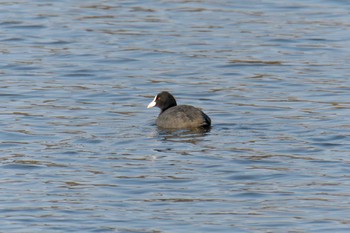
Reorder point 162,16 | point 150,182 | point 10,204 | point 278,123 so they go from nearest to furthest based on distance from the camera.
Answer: point 10,204, point 150,182, point 278,123, point 162,16

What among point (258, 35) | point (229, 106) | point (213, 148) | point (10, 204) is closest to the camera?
point (10, 204)

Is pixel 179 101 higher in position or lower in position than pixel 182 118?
lower

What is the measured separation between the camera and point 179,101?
18453mm

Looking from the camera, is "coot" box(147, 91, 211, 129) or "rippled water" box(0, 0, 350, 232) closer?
"rippled water" box(0, 0, 350, 232)

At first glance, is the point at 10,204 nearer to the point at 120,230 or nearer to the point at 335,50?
the point at 120,230

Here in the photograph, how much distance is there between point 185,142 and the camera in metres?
15.2

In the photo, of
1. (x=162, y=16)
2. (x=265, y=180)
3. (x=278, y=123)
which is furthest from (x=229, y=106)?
(x=162, y=16)

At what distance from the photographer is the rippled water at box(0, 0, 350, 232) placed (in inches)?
463

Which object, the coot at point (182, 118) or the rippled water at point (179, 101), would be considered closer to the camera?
the rippled water at point (179, 101)

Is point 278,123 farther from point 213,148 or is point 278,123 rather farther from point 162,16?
point 162,16

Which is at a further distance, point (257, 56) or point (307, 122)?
point (257, 56)

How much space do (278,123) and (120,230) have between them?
5670 millimetres

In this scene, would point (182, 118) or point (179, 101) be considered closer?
point (182, 118)

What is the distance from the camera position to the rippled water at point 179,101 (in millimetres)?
11758
